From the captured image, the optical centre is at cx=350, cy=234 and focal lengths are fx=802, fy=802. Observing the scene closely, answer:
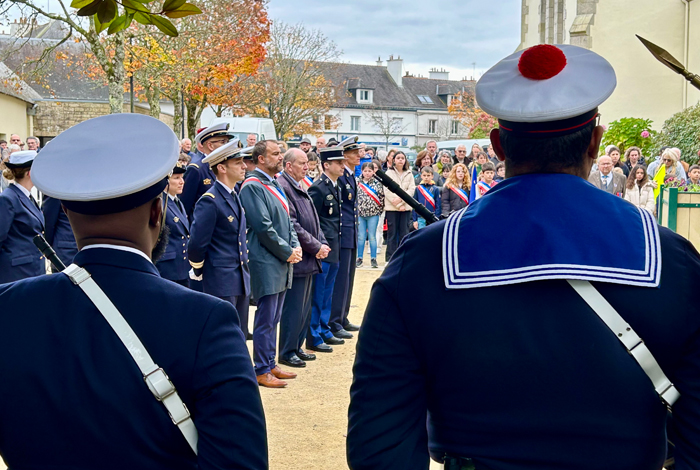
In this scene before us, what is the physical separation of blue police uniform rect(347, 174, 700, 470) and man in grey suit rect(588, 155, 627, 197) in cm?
1035

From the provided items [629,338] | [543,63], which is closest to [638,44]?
[543,63]

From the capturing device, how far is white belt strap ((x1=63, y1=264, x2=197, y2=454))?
1875 mm

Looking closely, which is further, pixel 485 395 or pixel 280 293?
pixel 280 293

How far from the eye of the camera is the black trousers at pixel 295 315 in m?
8.03

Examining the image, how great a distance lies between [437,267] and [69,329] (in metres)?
0.93

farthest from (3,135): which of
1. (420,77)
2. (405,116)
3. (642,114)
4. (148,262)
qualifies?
(420,77)

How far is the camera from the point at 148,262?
6.83 feet

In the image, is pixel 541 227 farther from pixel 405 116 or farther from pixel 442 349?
pixel 405 116

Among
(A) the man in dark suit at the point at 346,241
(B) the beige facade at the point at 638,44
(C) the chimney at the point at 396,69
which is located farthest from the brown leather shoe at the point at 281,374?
(C) the chimney at the point at 396,69

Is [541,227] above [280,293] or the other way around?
above

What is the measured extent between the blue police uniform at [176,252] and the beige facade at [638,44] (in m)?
20.7

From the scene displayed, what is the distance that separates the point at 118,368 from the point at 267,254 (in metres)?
5.56

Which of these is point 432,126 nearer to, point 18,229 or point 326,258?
point 326,258

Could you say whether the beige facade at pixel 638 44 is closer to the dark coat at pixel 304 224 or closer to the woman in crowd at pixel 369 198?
the woman in crowd at pixel 369 198
